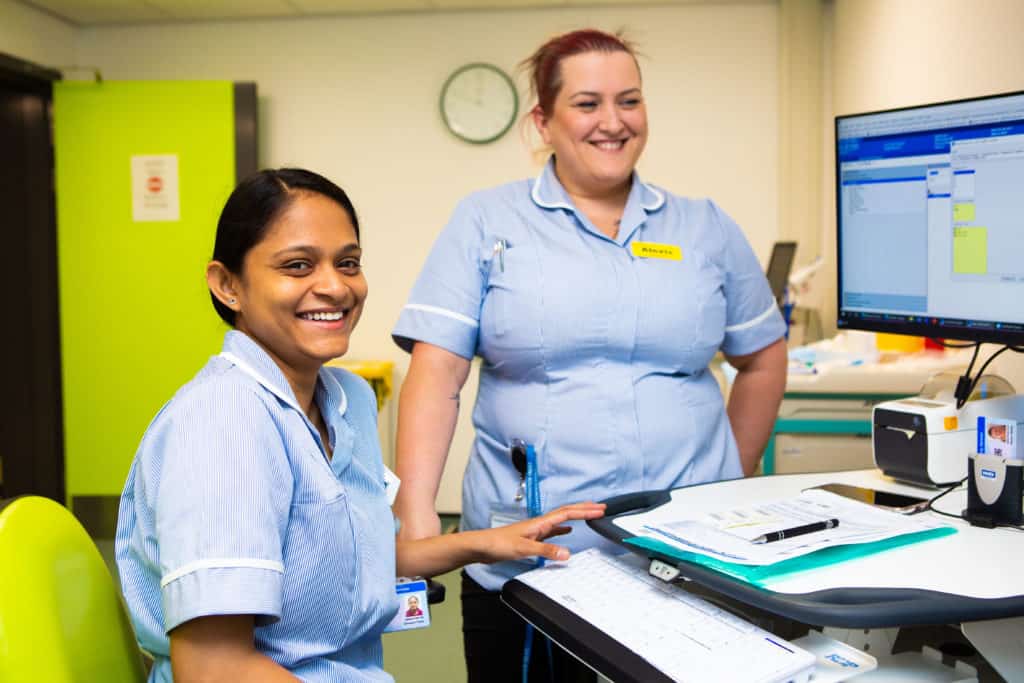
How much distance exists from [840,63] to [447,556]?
3392mm

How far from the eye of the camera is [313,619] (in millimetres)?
981

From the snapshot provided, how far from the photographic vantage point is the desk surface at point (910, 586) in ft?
2.88

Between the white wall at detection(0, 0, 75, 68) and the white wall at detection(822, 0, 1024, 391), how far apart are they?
11.4 feet

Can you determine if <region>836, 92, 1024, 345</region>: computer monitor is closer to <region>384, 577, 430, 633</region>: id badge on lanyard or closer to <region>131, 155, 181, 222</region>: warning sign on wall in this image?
<region>384, 577, 430, 633</region>: id badge on lanyard

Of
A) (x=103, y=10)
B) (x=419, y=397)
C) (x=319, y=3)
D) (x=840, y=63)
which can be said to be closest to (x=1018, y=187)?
(x=419, y=397)

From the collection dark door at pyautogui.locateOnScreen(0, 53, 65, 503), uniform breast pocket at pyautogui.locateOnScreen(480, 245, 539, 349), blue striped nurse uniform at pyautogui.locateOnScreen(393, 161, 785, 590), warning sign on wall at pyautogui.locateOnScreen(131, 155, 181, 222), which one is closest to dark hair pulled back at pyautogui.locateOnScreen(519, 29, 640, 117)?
blue striped nurse uniform at pyautogui.locateOnScreen(393, 161, 785, 590)

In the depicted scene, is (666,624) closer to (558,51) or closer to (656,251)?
(656,251)

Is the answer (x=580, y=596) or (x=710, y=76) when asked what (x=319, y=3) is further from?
(x=580, y=596)

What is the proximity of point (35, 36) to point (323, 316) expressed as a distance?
12.3 feet

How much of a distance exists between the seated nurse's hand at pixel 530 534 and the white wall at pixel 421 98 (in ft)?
10.2

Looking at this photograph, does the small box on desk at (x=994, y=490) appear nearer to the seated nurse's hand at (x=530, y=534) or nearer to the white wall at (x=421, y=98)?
the seated nurse's hand at (x=530, y=534)

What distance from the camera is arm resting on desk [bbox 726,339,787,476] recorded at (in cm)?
174

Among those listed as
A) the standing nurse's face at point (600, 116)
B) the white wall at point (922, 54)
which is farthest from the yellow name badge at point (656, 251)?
the white wall at point (922, 54)

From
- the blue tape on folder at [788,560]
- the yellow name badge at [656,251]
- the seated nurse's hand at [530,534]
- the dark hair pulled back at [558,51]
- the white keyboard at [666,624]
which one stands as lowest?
the white keyboard at [666,624]
